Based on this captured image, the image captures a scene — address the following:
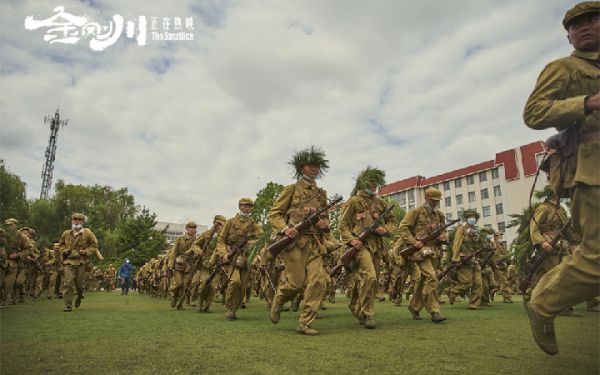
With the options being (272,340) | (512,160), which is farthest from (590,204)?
(512,160)

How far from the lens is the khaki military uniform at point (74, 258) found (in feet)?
32.7

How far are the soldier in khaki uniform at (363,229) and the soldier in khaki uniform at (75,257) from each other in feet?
22.6

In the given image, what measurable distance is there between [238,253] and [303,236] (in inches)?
126

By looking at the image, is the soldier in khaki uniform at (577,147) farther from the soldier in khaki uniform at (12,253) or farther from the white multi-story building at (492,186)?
the white multi-story building at (492,186)

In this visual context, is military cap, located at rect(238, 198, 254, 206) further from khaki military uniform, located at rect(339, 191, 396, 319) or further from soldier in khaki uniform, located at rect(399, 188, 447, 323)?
soldier in khaki uniform, located at rect(399, 188, 447, 323)

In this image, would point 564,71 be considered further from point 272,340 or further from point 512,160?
point 512,160

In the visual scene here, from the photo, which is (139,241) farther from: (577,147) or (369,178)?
(577,147)

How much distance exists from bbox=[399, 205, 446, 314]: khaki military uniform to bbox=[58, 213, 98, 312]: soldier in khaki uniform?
25.7 ft

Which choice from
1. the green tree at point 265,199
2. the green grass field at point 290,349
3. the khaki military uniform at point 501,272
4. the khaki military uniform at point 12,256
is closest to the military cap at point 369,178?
the green grass field at point 290,349

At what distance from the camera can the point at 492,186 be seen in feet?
204

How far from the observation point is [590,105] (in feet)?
8.93

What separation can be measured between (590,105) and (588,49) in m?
0.69

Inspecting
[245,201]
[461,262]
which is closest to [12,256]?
[245,201]

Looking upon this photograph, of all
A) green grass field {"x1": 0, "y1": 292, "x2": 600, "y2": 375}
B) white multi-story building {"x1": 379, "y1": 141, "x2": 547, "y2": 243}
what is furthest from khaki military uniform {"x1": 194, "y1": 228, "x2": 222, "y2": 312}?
white multi-story building {"x1": 379, "y1": 141, "x2": 547, "y2": 243}
